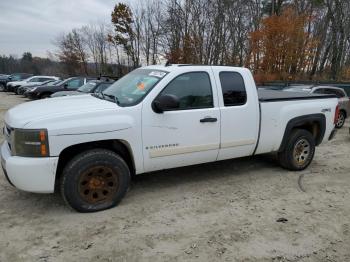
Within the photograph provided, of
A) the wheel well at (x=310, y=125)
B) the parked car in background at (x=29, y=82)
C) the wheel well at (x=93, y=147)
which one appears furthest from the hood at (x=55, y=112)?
the parked car in background at (x=29, y=82)

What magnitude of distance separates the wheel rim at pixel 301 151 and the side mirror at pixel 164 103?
8.81 ft

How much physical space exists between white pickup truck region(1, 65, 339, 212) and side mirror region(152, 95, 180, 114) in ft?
0.04

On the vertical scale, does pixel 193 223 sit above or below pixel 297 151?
below

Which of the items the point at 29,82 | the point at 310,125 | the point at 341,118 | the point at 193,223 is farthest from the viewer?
the point at 29,82

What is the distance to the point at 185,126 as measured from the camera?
427cm

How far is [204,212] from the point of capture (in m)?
3.97

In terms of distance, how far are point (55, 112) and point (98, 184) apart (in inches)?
40.0

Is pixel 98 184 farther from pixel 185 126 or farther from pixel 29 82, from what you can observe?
pixel 29 82

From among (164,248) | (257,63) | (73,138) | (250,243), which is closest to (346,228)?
A: (250,243)

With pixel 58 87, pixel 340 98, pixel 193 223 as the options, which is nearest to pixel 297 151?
pixel 193 223

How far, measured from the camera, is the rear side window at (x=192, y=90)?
14.1ft

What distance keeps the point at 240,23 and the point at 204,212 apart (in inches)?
A: 973

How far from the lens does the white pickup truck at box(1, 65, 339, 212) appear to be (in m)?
3.54

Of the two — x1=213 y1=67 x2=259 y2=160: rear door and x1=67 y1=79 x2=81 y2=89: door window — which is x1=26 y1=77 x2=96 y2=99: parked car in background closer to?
x1=67 y1=79 x2=81 y2=89: door window
